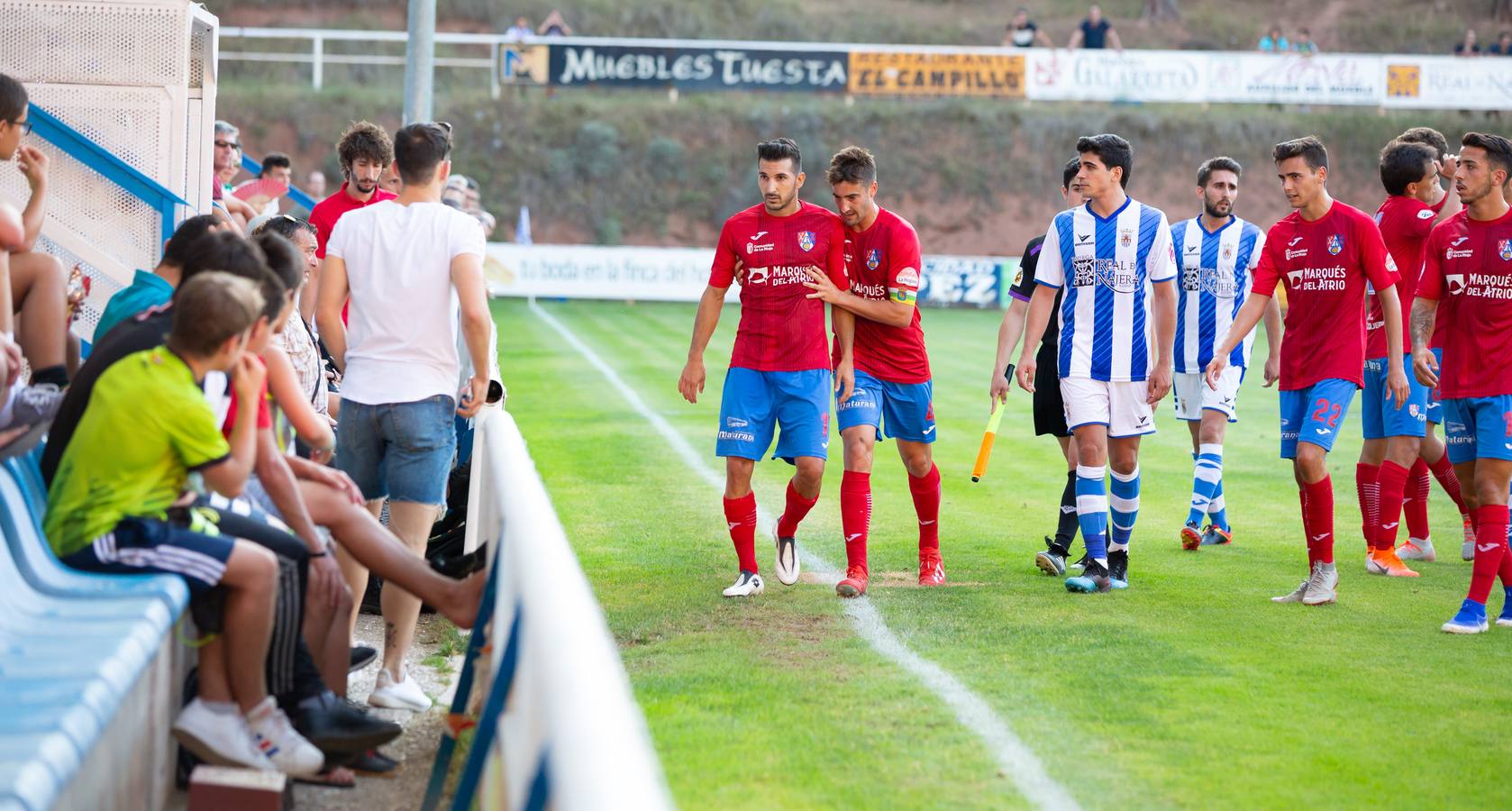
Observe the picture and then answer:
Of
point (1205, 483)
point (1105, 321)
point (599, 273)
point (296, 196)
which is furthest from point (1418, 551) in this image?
point (599, 273)

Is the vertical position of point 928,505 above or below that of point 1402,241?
below

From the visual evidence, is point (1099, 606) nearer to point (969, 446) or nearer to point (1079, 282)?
point (1079, 282)

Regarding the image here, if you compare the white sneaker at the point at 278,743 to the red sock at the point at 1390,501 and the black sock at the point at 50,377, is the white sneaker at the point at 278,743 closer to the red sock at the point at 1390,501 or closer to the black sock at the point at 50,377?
the black sock at the point at 50,377

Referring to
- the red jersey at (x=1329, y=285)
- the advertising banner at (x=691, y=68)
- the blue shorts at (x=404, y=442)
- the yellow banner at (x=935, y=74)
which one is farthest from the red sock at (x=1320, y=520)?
the yellow banner at (x=935, y=74)

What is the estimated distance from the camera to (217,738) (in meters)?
4.53

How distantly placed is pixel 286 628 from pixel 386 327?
4.87 ft

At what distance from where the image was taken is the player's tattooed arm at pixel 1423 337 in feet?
24.5

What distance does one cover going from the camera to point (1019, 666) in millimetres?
6258

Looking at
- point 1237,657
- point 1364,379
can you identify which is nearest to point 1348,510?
point 1364,379

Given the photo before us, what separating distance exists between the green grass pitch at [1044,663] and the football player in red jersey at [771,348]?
61 centimetres

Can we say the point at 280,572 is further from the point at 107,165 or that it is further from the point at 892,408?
the point at 107,165

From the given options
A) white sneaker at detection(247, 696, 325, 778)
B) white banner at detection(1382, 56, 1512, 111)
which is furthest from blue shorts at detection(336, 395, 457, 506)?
Answer: white banner at detection(1382, 56, 1512, 111)

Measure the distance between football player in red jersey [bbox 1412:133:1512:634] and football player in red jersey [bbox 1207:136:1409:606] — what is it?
21 cm

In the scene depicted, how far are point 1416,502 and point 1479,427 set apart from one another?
2.13 m
